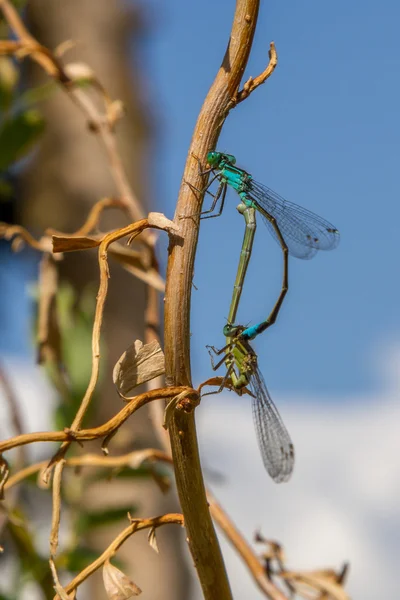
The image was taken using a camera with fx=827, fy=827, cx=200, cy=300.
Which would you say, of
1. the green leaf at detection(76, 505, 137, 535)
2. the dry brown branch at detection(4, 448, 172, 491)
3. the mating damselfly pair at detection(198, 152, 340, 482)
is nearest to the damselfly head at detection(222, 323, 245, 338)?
the mating damselfly pair at detection(198, 152, 340, 482)

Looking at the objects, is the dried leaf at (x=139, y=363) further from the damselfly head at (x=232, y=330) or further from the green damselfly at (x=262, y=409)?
the damselfly head at (x=232, y=330)

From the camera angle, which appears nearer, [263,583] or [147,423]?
[263,583]

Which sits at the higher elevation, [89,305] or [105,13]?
[105,13]

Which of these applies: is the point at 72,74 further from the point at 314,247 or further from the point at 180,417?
the point at 180,417

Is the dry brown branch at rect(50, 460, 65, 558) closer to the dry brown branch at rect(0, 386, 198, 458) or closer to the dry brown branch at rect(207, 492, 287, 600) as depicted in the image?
the dry brown branch at rect(0, 386, 198, 458)

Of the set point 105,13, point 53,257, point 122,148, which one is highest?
point 105,13

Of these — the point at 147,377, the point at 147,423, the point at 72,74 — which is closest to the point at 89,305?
the point at 72,74
